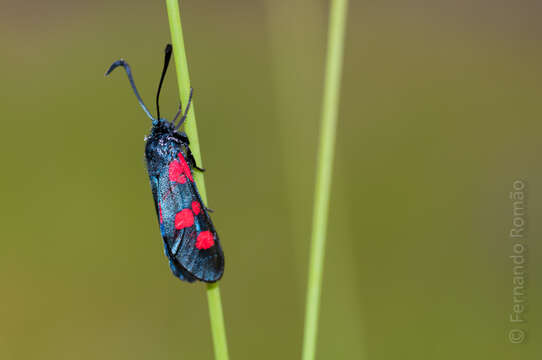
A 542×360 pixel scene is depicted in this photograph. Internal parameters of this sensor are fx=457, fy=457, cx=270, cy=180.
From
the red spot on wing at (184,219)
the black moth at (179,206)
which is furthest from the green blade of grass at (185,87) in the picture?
the red spot on wing at (184,219)

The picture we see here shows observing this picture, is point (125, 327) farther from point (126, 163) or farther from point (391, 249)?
point (391, 249)

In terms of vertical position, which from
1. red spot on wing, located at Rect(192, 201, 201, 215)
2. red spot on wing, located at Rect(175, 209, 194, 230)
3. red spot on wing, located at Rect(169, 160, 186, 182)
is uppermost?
red spot on wing, located at Rect(169, 160, 186, 182)

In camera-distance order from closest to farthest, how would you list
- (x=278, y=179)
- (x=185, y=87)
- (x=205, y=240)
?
(x=185, y=87) < (x=205, y=240) < (x=278, y=179)

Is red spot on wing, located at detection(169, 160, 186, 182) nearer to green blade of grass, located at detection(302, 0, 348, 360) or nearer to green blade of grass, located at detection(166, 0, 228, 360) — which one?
green blade of grass, located at detection(166, 0, 228, 360)

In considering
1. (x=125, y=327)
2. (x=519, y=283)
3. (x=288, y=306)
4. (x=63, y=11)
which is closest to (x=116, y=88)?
(x=63, y=11)

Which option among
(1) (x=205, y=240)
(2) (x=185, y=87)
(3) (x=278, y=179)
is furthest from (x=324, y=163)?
(3) (x=278, y=179)

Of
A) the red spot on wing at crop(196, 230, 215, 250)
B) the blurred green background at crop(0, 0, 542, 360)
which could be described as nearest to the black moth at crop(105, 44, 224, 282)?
the red spot on wing at crop(196, 230, 215, 250)

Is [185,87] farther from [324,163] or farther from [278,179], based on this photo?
[278,179]
